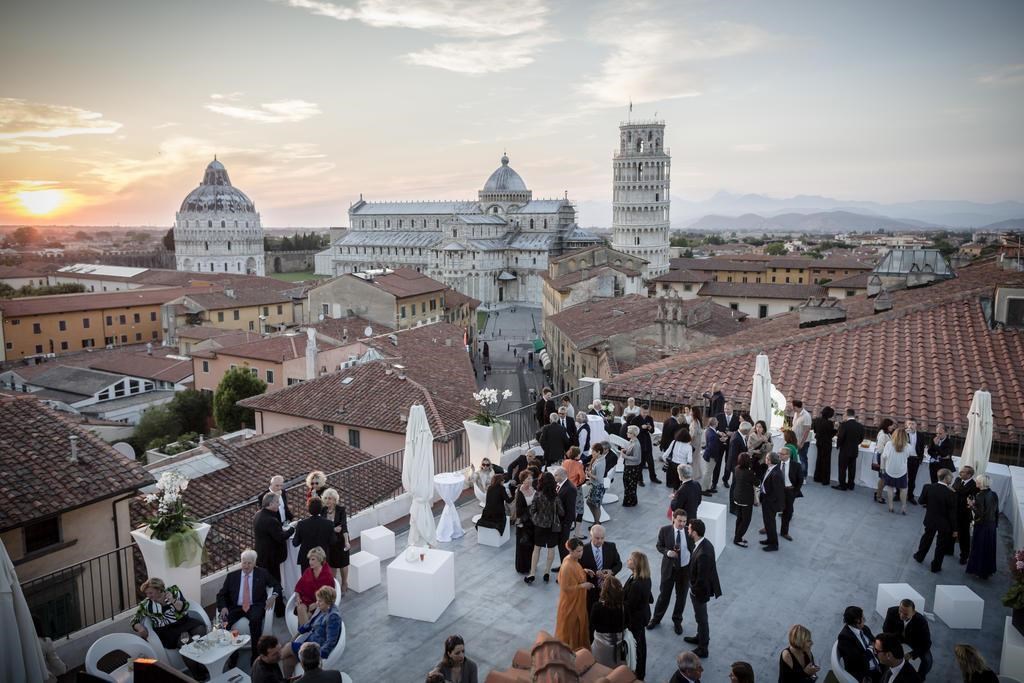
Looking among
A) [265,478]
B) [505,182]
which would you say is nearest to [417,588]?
[265,478]

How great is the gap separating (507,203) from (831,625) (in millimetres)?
110885

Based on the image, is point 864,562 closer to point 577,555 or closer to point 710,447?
point 710,447

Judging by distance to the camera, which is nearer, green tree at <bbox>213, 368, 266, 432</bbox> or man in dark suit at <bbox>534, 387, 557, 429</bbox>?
Answer: man in dark suit at <bbox>534, 387, 557, 429</bbox>

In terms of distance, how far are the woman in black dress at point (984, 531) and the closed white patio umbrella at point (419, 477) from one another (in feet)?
23.9

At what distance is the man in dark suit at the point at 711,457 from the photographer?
455 inches

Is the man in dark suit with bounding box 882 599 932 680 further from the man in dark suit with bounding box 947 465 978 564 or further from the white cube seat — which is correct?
the man in dark suit with bounding box 947 465 978 564

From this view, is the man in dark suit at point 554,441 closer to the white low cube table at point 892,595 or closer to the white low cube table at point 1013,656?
the white low cube table at point 892,595

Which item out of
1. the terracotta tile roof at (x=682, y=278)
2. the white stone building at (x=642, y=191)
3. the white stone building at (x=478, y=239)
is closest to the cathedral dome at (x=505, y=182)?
the white stone building at (x=478, y=239)

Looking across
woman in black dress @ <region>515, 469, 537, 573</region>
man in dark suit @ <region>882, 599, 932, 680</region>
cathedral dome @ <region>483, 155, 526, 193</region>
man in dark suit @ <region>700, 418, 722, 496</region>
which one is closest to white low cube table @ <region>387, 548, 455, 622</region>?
woman in black dress @ <region>515, 469, 537, 573</region>

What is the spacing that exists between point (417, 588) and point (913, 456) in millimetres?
8661

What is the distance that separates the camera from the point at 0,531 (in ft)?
32.0

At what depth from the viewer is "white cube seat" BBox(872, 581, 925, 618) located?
801cm

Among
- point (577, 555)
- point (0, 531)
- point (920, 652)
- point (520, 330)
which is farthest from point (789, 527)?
point (520, 330)

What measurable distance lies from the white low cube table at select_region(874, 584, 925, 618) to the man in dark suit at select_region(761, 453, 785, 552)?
5.79 ft
